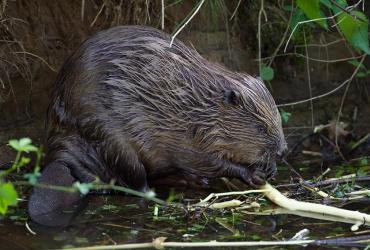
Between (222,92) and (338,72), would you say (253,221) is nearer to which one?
(222,92)

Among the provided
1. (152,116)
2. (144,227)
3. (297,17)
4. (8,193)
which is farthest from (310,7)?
(8,193)

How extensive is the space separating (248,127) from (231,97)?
0.16 meters

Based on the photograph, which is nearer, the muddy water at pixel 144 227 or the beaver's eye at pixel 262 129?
the muddy water at pixel 144 227

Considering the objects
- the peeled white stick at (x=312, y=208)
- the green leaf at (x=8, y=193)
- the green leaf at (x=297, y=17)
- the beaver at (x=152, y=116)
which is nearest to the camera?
the green leaf at (x=8, y=193)

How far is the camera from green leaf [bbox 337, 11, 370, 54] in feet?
12.0

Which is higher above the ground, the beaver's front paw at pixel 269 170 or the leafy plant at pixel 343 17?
the leafy plant at pixel 343 17

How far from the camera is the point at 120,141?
3506 millimetres

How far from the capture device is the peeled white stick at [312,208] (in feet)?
10.1

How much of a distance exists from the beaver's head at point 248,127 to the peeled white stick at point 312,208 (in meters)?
0.19

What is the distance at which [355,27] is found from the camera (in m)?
3.73

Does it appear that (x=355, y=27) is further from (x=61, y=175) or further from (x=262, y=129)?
(x=61, y=175)

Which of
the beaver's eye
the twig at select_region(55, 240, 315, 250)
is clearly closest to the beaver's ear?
the beaver's eye

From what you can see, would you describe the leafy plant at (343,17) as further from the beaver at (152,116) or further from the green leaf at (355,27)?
the beaver at (152,116)

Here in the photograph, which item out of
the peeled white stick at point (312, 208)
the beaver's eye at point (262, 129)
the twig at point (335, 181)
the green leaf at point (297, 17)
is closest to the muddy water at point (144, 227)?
the peeled white stick at point (312, 208)
